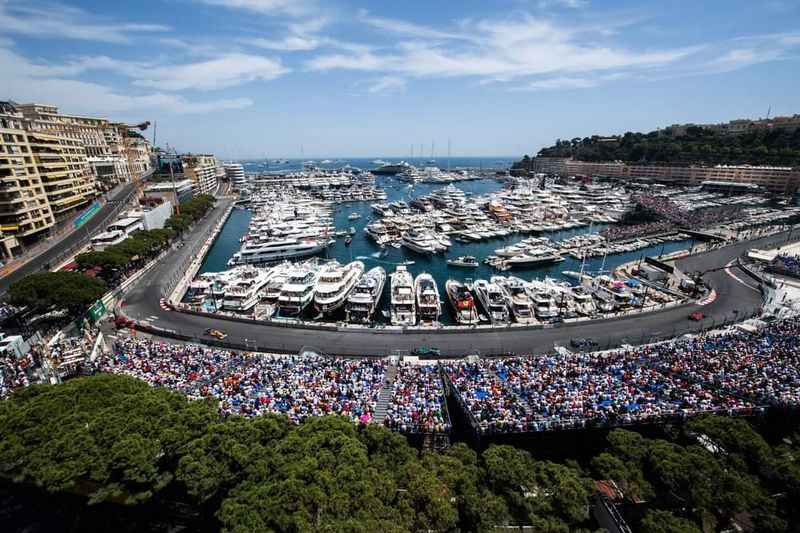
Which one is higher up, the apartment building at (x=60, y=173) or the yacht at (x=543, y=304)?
the apartment building at (x=60, y=173)

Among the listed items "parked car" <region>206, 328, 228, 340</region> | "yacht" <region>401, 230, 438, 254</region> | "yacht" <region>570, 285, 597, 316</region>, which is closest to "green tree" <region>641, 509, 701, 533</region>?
"yacht" <region>570, 285, 597, 316</region>

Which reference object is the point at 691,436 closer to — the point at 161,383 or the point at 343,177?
the point at 161,383

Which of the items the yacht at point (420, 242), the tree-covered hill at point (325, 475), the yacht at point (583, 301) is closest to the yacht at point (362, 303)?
the yacht at point (420, 242)

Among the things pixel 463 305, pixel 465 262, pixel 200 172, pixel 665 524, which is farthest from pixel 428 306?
pixel 200 172

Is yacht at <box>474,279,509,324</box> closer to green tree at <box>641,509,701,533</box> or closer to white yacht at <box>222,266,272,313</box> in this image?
green tree at <box>641,509,701,533</box>

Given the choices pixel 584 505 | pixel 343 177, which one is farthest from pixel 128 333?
pixel 343 177

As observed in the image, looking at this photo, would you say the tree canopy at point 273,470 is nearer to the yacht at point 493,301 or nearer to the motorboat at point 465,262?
the yacht at point 493,301
